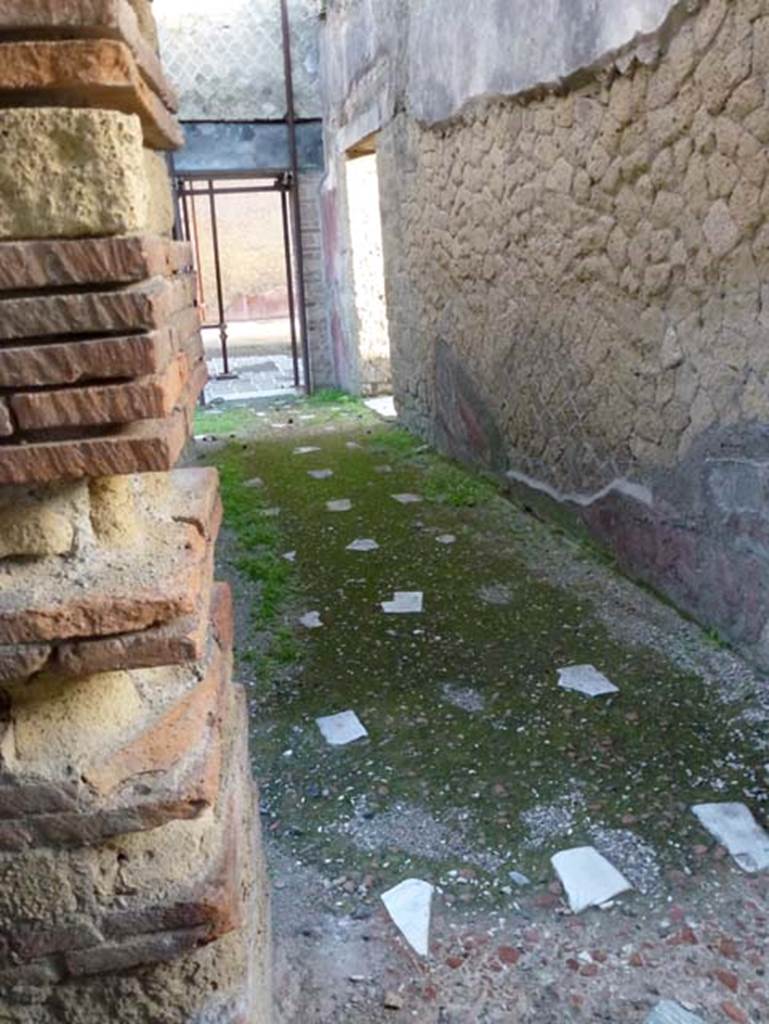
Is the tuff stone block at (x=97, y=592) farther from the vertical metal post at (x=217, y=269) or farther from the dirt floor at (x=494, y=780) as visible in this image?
the vertical metal post at (x=217, y=269)

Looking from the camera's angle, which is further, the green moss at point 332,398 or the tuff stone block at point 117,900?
the green moss at point 332,398

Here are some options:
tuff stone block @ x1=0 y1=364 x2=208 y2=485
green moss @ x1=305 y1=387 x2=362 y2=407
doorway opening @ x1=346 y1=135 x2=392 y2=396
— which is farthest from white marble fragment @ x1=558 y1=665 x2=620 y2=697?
green moss @ x1=305 y1=387 x2=362 y2=407

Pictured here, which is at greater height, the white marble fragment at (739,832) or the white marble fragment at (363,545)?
the white marble fragment at (363,545)

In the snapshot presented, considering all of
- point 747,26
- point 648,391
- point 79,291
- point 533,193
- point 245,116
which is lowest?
point 648,391

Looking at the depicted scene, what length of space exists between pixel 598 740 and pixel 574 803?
0.92 ft

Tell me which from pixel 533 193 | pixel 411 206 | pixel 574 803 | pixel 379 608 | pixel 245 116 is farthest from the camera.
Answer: pixel 245 116

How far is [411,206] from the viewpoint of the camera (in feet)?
18.1

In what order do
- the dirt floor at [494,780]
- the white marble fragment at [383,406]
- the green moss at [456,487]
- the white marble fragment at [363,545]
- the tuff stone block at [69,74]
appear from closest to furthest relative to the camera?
1. the tuff stone block at [69,74]
2. the dirt floor at [494,780]
3. the white marble fragment at [363,545]
4. the green moss at [456,487]
5. the white marble fragment at [383,406]

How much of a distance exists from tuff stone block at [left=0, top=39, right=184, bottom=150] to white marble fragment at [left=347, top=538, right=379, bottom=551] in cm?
296

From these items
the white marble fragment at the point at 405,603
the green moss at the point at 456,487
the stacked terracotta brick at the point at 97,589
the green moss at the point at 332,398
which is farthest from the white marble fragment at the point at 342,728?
the green moss at the point at 332,398

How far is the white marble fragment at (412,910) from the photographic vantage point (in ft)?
5.50

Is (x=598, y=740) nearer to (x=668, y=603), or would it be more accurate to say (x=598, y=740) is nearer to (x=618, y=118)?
(x=668, y=603)

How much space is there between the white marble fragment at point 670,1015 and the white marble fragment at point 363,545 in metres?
2.50

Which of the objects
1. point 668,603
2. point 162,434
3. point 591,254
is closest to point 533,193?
point 591,254
